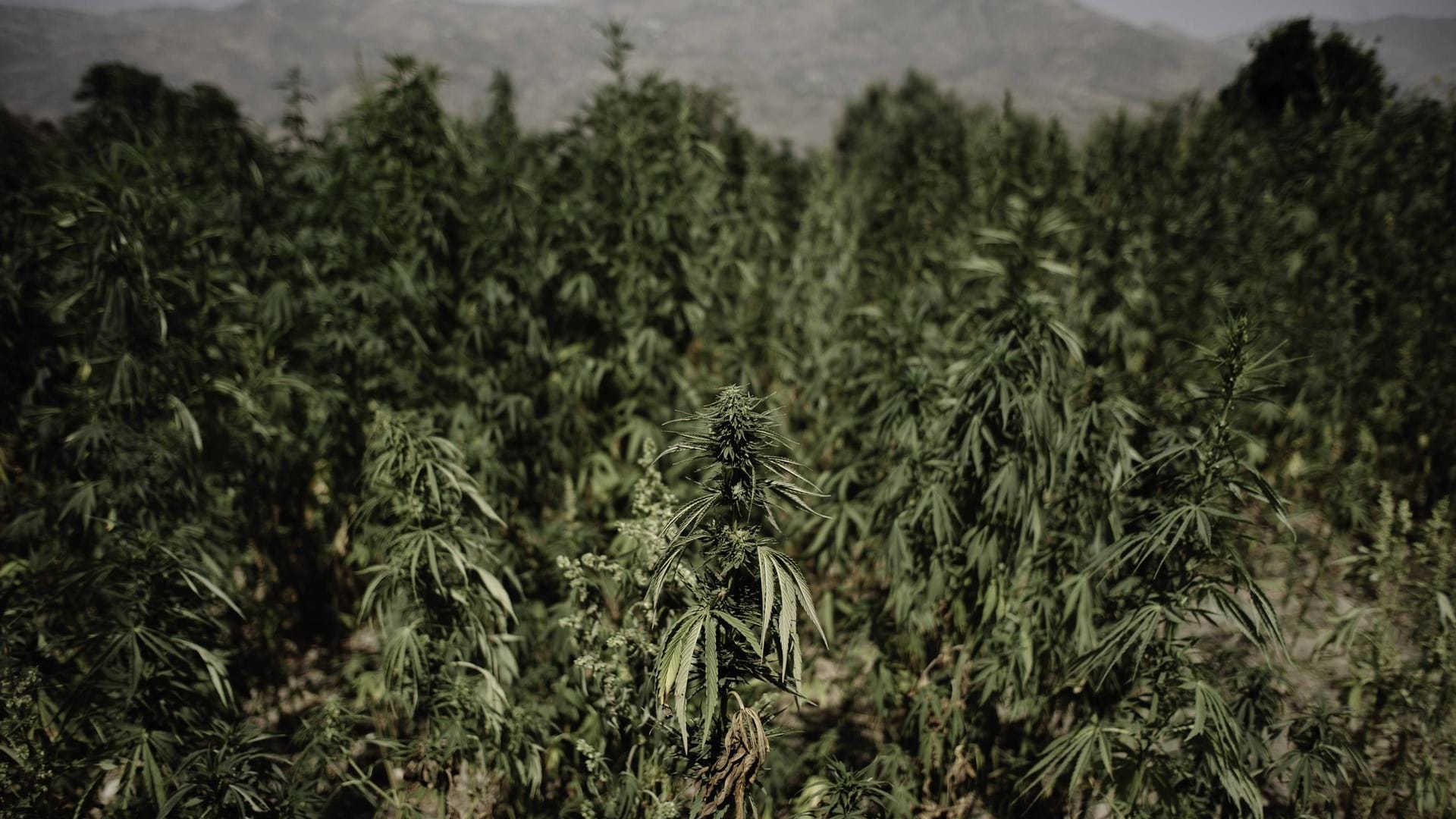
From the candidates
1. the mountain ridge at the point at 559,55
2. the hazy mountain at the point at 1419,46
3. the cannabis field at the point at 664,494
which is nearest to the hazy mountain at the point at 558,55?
the mountain ridge at the point at 559,55

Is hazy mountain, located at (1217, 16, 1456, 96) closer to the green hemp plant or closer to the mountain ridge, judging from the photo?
the green hemp plant

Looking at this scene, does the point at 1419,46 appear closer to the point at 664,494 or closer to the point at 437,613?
the point at 664,494

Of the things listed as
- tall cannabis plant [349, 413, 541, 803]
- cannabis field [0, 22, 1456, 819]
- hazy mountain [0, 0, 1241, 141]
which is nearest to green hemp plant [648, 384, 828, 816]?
cannabis field [0, 22, 1456, 819]

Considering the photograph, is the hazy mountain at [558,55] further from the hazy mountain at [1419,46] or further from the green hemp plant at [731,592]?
the green hemp plant at [731,592]

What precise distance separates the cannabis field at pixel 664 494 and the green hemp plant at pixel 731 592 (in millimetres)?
16

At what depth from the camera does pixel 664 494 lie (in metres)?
2.20

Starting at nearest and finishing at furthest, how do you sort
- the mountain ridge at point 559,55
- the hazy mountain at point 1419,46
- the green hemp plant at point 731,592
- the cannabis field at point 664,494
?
1. the green hemp plant at point 731,592
2. the cannabis field at point 664,494
3. the hazy mountain at point 1419,46
4. the mountain ridge at point 559,55

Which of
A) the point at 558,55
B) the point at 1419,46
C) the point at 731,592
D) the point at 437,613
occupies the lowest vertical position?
the point at 437,613

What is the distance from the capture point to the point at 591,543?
11.3 ft

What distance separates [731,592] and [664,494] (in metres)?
0.52

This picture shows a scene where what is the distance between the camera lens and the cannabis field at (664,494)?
230 cm

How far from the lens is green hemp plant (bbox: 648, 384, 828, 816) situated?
1546 millimetres

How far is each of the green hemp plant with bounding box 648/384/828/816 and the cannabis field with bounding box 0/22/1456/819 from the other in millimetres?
16

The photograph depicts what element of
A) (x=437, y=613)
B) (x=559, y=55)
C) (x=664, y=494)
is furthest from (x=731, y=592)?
(x=559, y=55)
